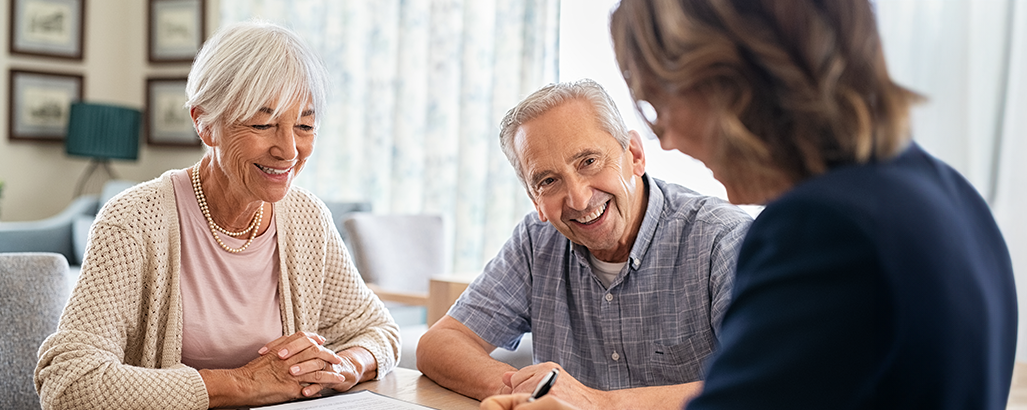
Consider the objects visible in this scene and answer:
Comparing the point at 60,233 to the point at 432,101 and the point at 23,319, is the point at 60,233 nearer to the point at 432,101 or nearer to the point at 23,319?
the point at 432,101

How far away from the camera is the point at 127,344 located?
4.42 ft

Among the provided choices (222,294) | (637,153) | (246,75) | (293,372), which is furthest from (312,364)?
(637,153)

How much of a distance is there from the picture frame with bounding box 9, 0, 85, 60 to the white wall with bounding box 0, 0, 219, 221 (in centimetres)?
5

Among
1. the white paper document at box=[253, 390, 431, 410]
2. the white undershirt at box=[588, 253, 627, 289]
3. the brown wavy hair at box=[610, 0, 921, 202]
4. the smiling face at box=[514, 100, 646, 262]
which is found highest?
the brown wavy hair at box=[610, 0, 921, 202]

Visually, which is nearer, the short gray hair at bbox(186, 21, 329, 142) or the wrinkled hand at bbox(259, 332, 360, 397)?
the wrinkled hand at bbox(259, 332, 360, 397)

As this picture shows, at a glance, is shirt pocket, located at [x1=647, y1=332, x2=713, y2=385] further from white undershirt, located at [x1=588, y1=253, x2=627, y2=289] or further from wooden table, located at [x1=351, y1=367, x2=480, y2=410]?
wooden table, located at [x1=351, y1=367, x2=480, y2=410]

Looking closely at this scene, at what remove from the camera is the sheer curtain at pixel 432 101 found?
165 inches

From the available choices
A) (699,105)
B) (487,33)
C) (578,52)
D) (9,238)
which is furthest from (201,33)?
(699,105)

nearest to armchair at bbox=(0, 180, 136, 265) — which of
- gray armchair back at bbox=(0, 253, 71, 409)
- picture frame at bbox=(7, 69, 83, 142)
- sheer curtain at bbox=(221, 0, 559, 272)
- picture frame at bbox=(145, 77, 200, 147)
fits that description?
picture frame at bbox=(145, 77, 200, 147)

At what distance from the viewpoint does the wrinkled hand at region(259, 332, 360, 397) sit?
1274 millimetres

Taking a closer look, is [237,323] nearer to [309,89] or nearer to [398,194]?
[309,89]

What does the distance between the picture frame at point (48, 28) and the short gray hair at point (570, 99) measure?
201 inches

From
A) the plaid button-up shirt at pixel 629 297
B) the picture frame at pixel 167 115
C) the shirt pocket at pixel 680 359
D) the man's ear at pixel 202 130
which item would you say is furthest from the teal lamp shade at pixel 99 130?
the shirt pocket at pixel 680 359

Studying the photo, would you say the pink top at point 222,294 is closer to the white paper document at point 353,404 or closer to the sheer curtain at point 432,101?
the white paper document at point 353,404
